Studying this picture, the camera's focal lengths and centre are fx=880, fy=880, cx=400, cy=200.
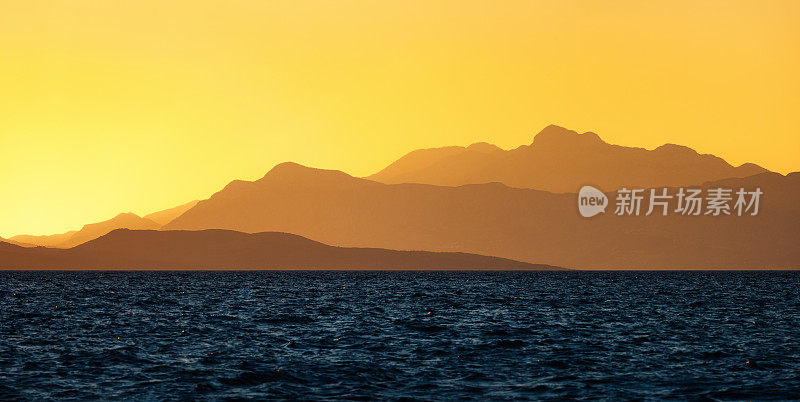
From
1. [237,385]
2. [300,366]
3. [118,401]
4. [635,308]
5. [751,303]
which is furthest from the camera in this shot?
[751,303]

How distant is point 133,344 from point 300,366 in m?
12.4

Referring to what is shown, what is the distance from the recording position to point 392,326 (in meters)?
57.0

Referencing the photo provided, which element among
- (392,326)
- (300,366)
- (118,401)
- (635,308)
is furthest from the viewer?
(635,308)

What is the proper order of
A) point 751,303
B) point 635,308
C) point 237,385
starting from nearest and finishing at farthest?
point 237,385 < point 635,308 < point 751,303

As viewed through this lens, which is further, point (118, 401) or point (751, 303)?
point (751, 303)

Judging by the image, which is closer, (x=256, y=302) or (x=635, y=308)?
(x=635, y=308)

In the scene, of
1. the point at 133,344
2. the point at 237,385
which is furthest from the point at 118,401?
the point at 133,344

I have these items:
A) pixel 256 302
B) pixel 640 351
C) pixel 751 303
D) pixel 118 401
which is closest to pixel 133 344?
pixel 118 401

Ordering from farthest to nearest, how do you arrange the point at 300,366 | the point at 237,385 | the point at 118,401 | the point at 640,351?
the point at 640,351 < the point at 300,366 < the point at 237,385 < the point at 118,401

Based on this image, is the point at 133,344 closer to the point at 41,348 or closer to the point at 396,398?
the point at 41,348

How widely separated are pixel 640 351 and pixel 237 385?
20.6 metres

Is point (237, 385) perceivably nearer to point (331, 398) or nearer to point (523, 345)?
point (331, 398)

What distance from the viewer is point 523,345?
1815 inches

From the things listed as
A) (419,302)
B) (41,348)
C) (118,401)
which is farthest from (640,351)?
(419,302)
